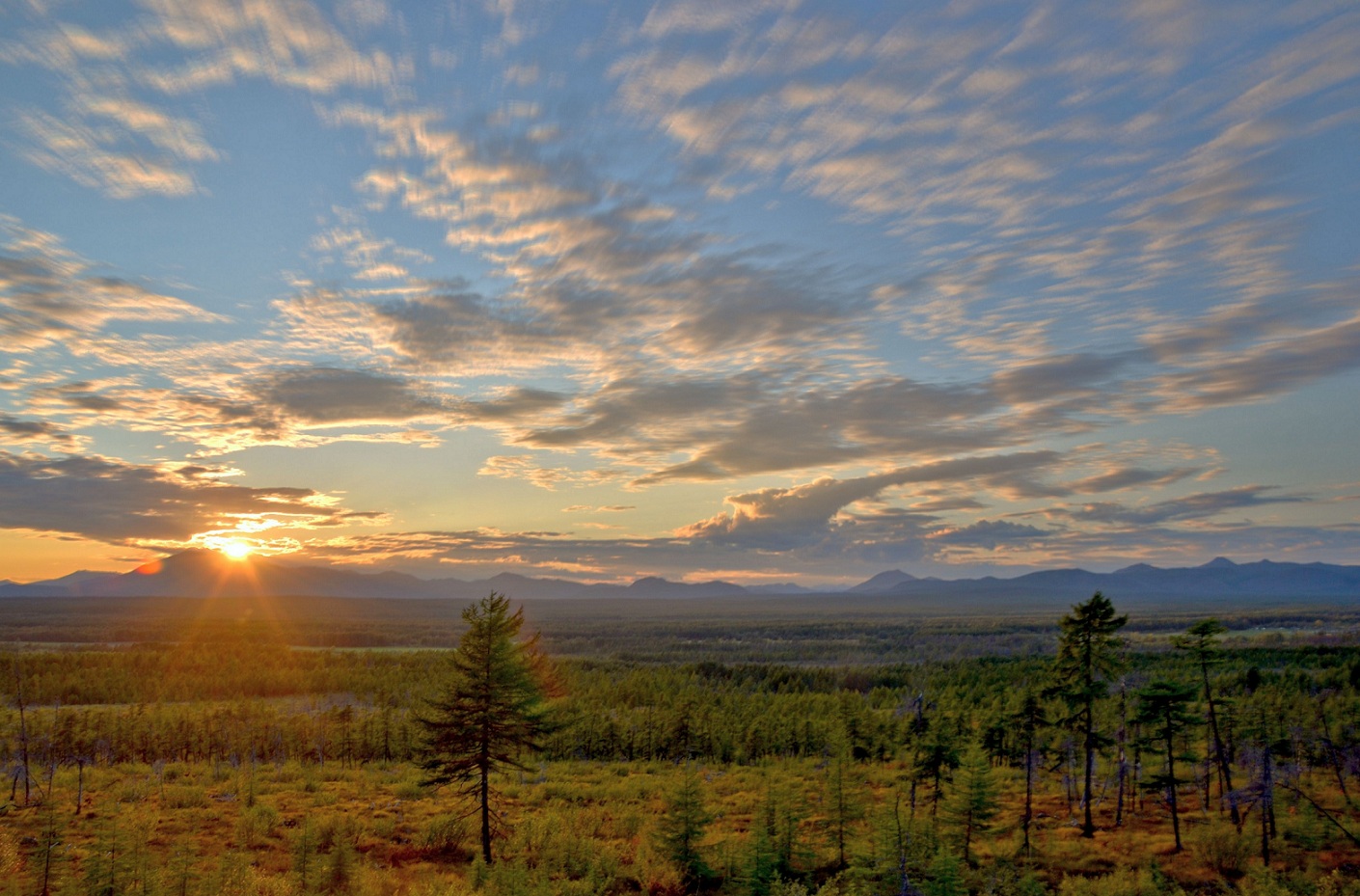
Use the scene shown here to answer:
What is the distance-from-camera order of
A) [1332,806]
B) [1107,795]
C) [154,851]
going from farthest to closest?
1. [1107,795]
2. [1332,806]
3. [154,851]

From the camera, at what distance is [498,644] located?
2809cm

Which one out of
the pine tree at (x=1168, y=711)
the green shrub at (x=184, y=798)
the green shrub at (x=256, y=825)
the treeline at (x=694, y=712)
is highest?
the pine tree at (x=1168, y=711)

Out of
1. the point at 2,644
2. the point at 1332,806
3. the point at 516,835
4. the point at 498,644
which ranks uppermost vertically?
the point at 498,644

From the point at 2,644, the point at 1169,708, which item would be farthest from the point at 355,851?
the point at 2,644

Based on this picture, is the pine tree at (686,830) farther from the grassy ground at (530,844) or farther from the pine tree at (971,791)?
the pine tree at (971,791)

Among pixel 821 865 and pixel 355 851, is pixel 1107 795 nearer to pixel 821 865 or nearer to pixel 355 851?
pixel 821 865

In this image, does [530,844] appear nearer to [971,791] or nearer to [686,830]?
[686,830]

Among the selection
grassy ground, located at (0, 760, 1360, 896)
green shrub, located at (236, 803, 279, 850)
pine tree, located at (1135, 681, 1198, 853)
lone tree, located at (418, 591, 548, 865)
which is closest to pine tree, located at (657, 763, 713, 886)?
grassy ground, located at (0, 760, 1360, 896)

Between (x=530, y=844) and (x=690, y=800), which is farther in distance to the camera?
(x=530, y=844)

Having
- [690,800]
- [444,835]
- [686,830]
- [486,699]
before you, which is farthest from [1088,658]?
[444,835]

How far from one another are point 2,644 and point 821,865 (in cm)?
23450

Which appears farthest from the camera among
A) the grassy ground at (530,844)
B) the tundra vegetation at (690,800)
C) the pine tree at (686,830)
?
the pine tree at (686,830)

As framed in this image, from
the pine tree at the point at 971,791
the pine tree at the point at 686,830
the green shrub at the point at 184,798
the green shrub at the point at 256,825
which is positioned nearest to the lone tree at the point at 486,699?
the pine tree at the point at 686,830

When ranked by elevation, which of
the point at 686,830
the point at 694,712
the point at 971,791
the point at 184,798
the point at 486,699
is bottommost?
the point at 694,712
